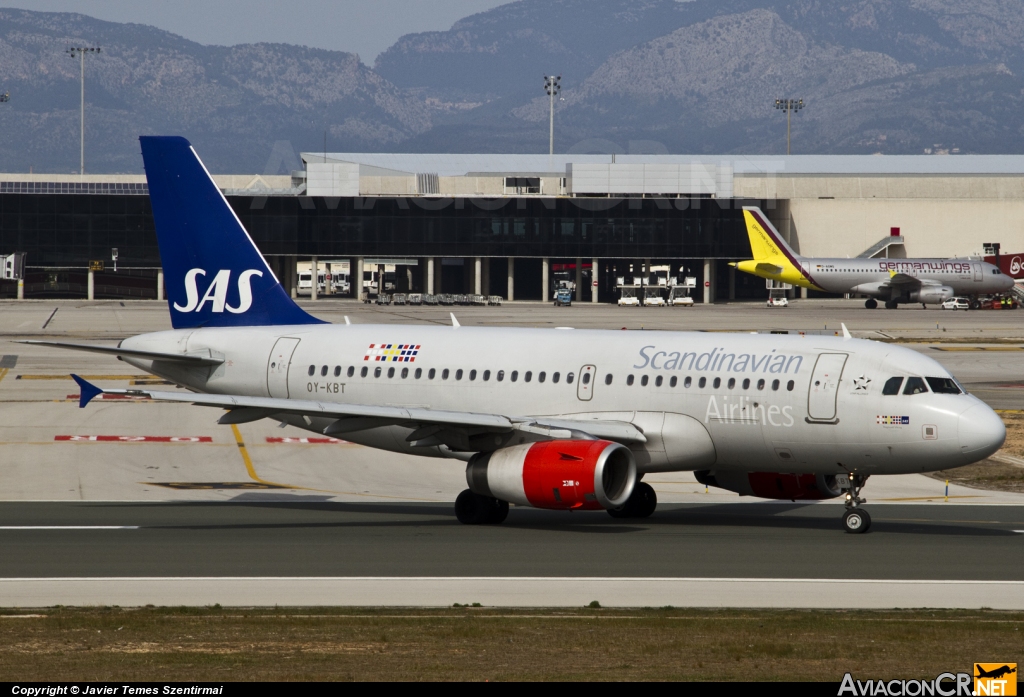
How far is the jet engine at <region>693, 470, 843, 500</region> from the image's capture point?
96.1 feet

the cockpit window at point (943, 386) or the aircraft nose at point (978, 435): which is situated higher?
the cockpit window at point (943, 386)

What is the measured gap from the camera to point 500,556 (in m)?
25.7

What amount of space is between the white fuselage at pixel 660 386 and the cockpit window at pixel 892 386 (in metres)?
0.14

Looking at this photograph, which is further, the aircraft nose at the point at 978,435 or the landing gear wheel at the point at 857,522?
the landing gear wheel at the point at 857,522

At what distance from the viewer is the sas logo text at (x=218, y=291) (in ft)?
115

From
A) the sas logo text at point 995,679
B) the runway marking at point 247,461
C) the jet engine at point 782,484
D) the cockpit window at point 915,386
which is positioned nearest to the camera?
the sas logo text at point 995,679

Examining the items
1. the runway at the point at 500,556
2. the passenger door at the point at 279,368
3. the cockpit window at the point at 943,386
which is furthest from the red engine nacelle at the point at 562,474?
the passenger door at the point at 279,368

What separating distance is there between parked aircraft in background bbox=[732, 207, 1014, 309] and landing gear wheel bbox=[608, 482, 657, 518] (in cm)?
10825

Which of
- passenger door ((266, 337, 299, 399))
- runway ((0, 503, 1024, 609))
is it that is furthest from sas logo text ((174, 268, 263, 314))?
runway ((0, 503, 1024, 609))

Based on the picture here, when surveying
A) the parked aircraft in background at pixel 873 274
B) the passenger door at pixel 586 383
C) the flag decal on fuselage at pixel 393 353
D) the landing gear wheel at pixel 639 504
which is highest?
the parked aircraft in background at pixel 873 274

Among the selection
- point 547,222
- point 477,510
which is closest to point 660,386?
point 477,510

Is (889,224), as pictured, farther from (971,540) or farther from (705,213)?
(971,540)

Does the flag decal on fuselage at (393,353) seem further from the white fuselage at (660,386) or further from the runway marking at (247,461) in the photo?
the runway marking at (247,461)

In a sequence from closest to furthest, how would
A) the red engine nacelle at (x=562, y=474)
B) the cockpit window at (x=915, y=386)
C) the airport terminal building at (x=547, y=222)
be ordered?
the red engine nacelle at (x=562, y=474) < the cockpit window at (x=915, y=386) < the airport terminal building at (x=547, y=222)
